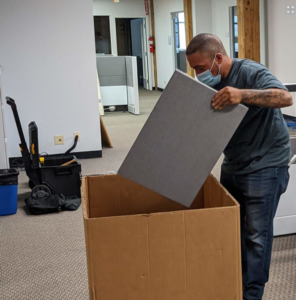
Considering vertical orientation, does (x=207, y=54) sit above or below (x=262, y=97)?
above

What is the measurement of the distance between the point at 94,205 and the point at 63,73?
3.66m

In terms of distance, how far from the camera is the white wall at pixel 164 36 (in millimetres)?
11078

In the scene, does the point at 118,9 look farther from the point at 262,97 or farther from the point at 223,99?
the point at 223,99

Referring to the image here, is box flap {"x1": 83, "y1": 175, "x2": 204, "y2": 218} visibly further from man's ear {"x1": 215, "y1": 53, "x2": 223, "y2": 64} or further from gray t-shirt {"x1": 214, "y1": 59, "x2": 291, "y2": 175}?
man's ear {"x1": 215, "y1": 53, "x2": 223, "y2": 64}

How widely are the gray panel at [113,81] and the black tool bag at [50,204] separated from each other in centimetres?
495

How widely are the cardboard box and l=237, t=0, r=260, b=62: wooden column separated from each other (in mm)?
5813

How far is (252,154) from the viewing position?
1619 millimetres

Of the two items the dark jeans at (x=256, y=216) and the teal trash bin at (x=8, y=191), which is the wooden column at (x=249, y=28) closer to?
the teal trash bin at (x=8, y=191)

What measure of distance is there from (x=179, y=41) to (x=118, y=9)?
2.21 metres

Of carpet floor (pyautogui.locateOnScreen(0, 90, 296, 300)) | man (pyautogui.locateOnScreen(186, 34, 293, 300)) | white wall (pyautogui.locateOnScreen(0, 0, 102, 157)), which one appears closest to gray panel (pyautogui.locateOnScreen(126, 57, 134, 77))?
white wall (pyautogui.locateOnScreen(0, 0, 102, 157))

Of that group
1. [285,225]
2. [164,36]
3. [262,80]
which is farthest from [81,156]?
[164,36]

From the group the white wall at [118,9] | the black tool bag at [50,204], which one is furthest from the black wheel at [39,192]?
the white wall at [118,9]

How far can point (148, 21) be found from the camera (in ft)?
40.9

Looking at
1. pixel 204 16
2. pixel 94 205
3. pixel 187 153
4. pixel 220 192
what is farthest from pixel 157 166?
pixel 204 16
